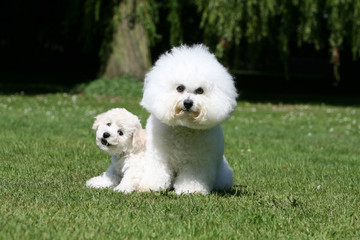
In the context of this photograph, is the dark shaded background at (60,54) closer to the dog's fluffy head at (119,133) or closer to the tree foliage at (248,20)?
the tree foliage at (248,20)

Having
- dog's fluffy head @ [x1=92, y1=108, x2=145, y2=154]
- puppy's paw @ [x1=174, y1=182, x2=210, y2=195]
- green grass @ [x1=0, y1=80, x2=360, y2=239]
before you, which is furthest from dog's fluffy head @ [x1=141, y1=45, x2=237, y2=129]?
green grass @ [x1=0, y1=80, x2=360, y2=239]

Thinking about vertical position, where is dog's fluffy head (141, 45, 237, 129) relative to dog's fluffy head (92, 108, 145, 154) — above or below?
above

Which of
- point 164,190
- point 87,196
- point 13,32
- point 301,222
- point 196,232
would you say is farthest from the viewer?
point 13,32

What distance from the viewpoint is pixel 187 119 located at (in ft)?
14.9

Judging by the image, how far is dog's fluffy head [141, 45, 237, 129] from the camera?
446 cm

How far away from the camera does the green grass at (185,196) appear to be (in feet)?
12.0

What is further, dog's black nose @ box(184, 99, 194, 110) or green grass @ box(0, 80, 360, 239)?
dog's black nose @ box(184, 99, 194, 110)

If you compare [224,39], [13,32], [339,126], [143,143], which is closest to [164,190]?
[143,143]

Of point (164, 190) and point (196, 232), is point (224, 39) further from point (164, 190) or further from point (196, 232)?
point (196, 232)

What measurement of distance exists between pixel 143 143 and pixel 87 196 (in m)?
0.81

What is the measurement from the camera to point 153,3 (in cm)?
1520

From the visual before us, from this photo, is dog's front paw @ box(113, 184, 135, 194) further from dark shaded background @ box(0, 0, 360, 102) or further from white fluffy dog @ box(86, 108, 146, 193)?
dark shaded background @ box(0, 0, 360, 102)

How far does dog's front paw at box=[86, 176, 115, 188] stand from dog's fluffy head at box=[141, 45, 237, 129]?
→ 0.88 meters

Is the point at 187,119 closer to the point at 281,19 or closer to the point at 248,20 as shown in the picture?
the point at 248,20
